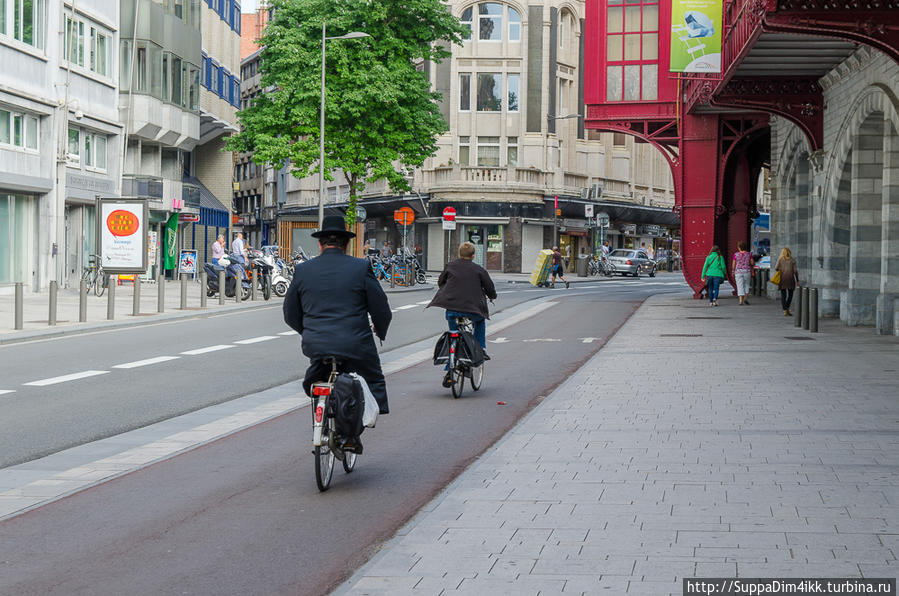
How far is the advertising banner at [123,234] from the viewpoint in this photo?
2847 cm

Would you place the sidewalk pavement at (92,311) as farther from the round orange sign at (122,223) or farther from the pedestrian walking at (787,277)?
the pedestrian walking at (787,277)

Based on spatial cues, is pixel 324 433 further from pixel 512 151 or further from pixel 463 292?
pixel 512 151

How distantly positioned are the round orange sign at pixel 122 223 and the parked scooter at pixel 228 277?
3.72 m

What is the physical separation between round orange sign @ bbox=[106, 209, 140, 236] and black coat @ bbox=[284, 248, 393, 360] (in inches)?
855

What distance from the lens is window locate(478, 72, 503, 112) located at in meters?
65.5

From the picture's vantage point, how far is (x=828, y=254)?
25859 millimetres

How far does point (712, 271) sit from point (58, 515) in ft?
89.4

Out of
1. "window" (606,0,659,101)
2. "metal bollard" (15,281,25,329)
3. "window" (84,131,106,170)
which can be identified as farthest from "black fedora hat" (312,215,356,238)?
"window" (84,131,106,170)

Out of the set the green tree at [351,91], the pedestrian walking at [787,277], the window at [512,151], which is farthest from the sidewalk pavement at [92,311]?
the window at [512,151]

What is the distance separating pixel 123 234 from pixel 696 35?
14412 millimetres

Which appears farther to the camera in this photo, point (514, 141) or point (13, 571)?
point (514, 141)

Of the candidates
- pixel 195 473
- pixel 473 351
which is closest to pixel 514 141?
pixel 473 351

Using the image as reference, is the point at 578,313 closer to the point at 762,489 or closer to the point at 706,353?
the point at 706,353

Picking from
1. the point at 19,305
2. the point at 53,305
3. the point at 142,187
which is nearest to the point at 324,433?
the point at 19,305
